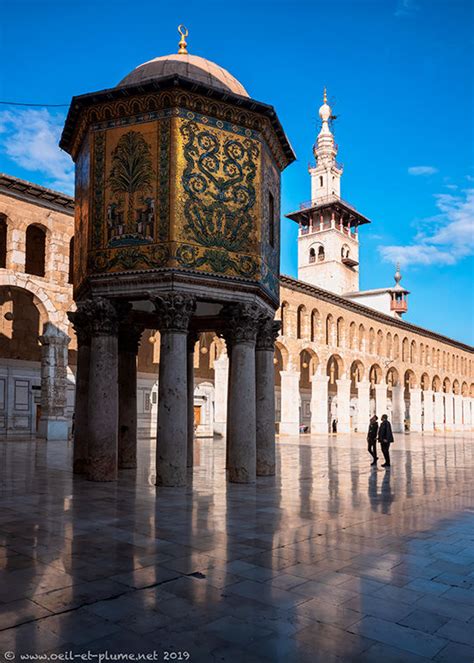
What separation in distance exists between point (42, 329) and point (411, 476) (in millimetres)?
17661

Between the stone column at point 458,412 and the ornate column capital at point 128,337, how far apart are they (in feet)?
175

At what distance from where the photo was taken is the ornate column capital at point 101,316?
1179 centimetres

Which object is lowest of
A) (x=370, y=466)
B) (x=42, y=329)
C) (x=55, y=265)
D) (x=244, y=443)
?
(x=370, y=466)

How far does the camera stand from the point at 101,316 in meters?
11.8

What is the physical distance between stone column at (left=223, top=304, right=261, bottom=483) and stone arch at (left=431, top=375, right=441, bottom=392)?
4855 centimetres

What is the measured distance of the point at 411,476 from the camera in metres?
14.0

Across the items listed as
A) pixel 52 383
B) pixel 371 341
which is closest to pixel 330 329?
pixel 371 341

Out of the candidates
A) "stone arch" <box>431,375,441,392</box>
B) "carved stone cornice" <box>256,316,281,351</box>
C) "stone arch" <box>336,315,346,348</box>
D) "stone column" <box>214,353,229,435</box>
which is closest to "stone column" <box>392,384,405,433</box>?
"stone arch" <box>431,375,441,392</box>

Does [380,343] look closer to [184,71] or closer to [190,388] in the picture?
[190,388]

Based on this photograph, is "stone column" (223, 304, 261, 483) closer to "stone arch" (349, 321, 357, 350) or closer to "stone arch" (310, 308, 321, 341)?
"stone arch" (310, 308, 321, 341)

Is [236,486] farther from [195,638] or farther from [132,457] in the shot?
[195,638]

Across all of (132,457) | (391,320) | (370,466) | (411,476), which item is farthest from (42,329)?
(391,320)

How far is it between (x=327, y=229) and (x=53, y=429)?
141ft

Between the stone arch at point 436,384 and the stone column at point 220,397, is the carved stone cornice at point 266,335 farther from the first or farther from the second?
the stone arch at point 436,384
